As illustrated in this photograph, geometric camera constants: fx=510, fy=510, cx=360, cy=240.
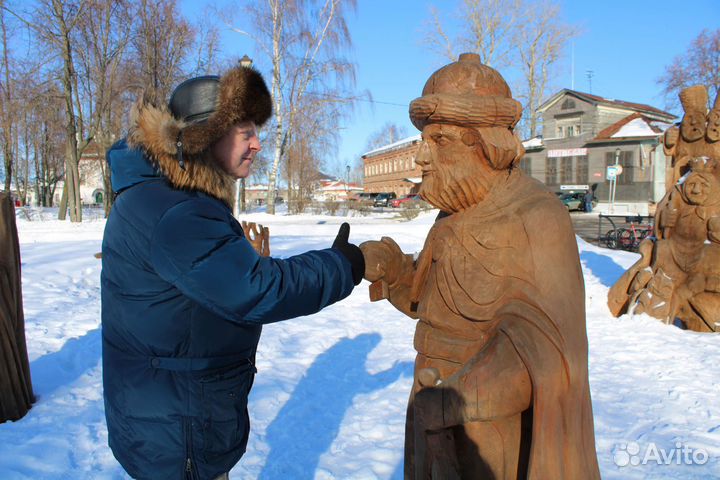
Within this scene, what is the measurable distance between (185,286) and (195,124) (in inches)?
20.5

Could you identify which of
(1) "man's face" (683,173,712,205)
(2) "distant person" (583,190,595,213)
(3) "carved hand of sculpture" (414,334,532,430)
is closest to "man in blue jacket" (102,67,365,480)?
(3) "carved hand of sculpture" (414,334,532,430)

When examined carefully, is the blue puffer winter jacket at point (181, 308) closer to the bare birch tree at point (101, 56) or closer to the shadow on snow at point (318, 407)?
the shadow on snow at point (318, 407)

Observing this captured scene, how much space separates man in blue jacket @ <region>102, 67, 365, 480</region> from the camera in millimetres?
1512

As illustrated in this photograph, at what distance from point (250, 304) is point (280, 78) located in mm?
21495

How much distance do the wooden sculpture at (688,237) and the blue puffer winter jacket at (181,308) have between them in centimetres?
590

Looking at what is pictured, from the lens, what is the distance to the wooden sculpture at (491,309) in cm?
143

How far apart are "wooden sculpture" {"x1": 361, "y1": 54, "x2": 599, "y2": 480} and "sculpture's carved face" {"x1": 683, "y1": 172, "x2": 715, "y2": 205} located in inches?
214

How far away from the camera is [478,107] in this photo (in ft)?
5.15

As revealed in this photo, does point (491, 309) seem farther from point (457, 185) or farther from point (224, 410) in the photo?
point (224, 410)

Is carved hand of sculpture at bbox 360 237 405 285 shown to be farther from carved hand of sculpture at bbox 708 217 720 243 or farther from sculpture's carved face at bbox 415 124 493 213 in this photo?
carved hand of sculpture at bbox 708 217 720 243

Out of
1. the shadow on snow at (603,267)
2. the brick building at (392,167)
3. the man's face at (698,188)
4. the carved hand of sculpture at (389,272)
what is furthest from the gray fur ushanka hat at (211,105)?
the brick building at (392,167)

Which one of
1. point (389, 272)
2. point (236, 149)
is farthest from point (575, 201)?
point (236, 149)

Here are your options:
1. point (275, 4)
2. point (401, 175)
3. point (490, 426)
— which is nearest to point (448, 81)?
point (490, 426)

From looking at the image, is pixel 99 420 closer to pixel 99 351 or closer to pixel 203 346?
pixel 99 351
